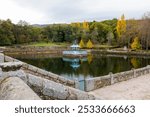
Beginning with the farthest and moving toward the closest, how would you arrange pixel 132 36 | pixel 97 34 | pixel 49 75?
pixel 97 34, pixel 132 36, pixel 49 75

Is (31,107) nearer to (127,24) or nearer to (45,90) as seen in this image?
(45,90)

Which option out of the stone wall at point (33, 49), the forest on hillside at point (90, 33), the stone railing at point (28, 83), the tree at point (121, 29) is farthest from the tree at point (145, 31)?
the stone railing at point (28, 83)

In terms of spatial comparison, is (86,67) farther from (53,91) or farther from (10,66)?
(10,66)

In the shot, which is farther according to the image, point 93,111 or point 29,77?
point 29,77

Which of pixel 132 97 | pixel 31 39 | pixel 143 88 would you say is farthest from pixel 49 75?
pixel 31 39

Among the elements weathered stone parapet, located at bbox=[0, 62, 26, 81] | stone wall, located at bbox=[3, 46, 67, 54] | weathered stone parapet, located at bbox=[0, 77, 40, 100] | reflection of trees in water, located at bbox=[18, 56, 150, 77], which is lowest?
stone wall, located at bbox=[3, 46, 67, 54]

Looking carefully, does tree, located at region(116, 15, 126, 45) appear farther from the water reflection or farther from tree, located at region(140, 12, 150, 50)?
the water reflection

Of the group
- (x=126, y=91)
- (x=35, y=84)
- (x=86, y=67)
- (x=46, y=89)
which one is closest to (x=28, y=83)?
(x=35, y=84)

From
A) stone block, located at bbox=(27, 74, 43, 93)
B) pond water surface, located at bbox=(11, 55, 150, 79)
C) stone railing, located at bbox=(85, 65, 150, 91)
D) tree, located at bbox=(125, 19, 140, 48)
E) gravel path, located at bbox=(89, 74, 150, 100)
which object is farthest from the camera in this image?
tree, located at bbox=(125, 19, 140, 48)

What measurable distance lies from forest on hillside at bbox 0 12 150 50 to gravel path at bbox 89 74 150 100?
123ft

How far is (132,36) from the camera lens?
5362cm

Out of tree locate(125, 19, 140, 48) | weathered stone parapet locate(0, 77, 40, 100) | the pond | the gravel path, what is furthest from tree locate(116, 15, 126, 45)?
weathered stone parapet locate(0, 77, 40, 100)

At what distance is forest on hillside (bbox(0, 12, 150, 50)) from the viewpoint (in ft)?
168

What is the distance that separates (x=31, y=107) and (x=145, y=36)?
162 ft
